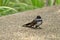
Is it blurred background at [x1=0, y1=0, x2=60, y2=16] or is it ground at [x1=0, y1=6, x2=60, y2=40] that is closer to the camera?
ground at [x1=0, y1=6, x2=60, y2=40]

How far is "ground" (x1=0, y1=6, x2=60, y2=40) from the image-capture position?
9.93 feet

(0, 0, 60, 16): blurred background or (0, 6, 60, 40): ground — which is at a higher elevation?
(0, 6, 60, 40): ground

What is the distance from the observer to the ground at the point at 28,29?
3025mm

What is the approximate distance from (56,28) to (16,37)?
71 centimetres

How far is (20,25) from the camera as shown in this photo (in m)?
3.69

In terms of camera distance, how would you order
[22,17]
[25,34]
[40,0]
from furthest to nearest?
[40,0]
[22,17]
[25,34]

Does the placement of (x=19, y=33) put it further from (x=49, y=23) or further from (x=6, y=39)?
(x=49, y=23)

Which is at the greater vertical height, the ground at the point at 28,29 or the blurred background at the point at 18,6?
the ground at the point at 28,29

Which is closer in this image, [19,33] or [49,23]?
[19,33]

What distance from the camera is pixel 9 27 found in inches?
140

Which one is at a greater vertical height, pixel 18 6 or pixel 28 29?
pixel 28 29

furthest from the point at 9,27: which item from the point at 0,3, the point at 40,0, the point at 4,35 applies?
the point at 40,0

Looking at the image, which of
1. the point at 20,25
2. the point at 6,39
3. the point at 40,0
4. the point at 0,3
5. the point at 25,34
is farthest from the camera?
the point at 40,0

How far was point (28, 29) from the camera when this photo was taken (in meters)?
3.41
